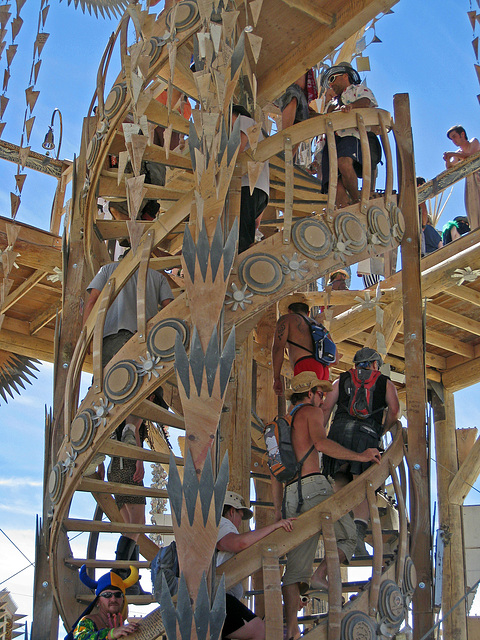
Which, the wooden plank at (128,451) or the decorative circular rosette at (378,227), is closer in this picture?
the wooden plank at (128,451)

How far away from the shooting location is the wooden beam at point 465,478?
11672 mm

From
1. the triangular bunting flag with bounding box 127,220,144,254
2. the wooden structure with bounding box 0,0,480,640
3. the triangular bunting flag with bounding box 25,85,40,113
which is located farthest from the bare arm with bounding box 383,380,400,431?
the triangular bunting flag with bounding box 25,85,40,113

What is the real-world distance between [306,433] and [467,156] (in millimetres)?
6218

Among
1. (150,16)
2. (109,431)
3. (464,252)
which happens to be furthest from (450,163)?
(109,431)

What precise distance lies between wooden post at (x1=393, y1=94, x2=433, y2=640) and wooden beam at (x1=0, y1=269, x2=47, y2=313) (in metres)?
4.94

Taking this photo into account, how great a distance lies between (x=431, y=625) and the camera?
6.06m

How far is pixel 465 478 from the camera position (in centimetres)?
→ 1173

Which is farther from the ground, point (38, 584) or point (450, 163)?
point (450, 163)

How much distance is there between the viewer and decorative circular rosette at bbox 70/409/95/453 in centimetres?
587

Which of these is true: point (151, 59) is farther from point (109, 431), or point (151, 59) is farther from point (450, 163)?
point (450, 163)

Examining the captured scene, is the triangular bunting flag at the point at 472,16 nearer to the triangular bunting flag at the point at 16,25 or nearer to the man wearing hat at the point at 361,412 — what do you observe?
the man wearing hat at the point at 361,412

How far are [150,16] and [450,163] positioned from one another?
199 inches

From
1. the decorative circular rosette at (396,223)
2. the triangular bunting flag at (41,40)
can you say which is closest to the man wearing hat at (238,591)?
the decorative circular rosette at (396,223)

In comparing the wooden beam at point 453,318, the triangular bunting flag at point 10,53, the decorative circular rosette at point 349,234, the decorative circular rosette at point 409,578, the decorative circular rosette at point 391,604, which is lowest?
the decorative circular rosette at point 391,604
